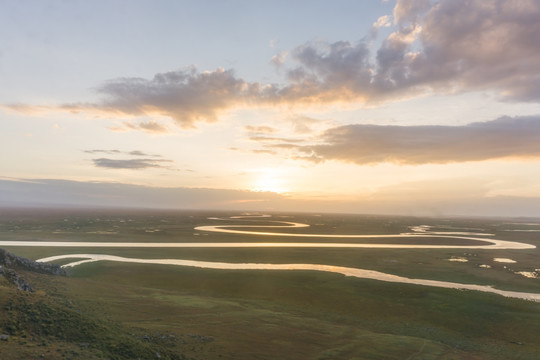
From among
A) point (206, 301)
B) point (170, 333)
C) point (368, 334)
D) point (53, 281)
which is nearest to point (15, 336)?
point (170, 333)

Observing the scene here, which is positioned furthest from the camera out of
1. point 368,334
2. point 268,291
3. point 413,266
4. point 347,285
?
point 413,266

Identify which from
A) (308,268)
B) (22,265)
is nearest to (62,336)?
(22,265)

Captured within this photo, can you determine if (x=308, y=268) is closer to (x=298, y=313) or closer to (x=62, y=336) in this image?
(x=298, y=313)

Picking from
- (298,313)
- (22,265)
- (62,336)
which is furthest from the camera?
(22,265)

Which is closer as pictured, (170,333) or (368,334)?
(170,333)

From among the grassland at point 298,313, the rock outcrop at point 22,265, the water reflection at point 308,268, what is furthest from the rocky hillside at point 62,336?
the water reflection at point 308,268

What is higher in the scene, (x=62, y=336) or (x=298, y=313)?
(x=62, y=336)

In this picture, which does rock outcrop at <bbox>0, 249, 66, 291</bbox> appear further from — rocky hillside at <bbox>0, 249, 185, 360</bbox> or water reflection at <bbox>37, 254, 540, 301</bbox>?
water reflection at <bbox>37, 254, 540, 301</bbox>

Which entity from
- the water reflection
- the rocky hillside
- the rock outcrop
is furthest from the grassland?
the water reflection

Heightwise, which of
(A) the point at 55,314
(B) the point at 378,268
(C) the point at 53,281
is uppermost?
(A) the point at 55,314

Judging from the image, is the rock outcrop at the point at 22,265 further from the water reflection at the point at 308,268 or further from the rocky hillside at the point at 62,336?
the water reflection at the point at 308,268

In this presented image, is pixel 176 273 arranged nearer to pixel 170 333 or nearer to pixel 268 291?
pixel 268 291
